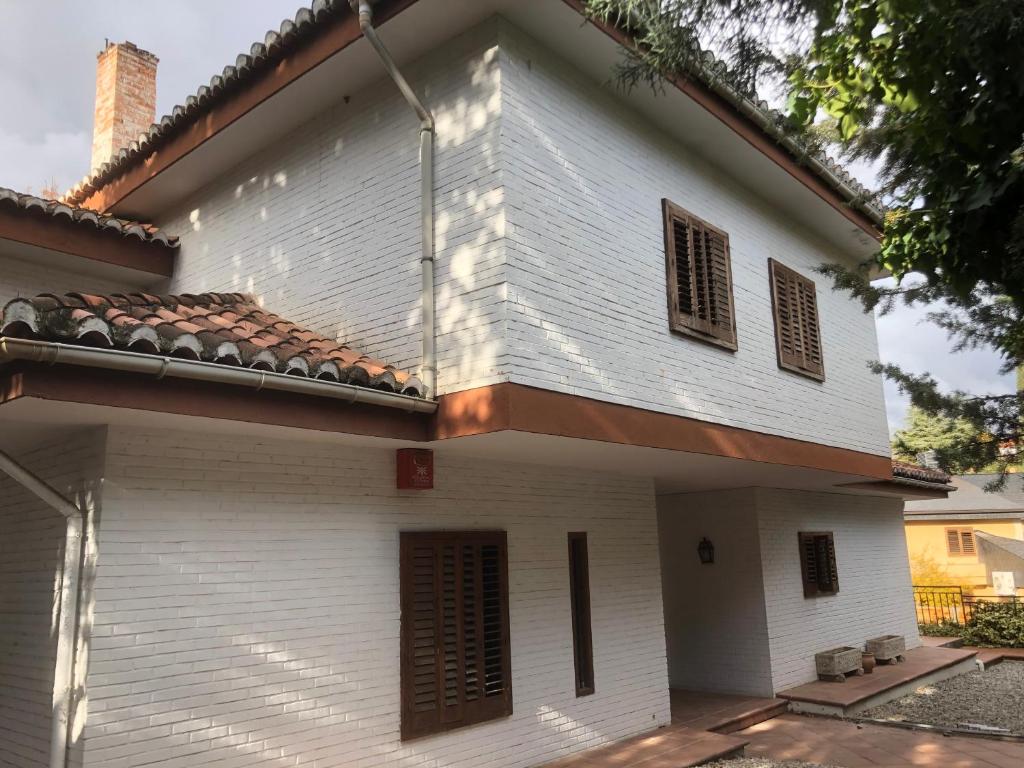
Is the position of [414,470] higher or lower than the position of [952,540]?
higher

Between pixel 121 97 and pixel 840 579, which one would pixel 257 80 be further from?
pixel 840 579

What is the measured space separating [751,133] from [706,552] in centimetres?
562

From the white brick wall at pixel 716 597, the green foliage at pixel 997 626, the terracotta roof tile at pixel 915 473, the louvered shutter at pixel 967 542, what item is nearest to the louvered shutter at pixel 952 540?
the louvered shutter at pixel 967 542

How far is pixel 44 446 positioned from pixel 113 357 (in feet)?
6.58

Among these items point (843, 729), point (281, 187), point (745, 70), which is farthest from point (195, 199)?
point (843, 729)

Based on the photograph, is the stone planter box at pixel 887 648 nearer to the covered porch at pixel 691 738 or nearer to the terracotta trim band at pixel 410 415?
the covered porch at pixel 691 738

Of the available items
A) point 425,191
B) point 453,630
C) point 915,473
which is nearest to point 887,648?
point 915,473

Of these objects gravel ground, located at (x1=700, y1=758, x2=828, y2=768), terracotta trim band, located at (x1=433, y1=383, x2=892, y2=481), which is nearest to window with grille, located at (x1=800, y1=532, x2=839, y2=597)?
terracotta trim band, located at (x1=433, y1=383, x2=892, y2=481)

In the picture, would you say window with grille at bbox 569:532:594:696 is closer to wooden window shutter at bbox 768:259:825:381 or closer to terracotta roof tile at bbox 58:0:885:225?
wooden window shutter at bbox 768:259:825:381

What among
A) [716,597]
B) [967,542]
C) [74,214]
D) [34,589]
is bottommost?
[716,597]

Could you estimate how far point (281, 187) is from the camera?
786 centimetres

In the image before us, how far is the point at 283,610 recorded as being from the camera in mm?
5629

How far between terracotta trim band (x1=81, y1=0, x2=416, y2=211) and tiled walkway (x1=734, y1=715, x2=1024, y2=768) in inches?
298

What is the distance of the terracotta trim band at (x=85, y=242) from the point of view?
7676 millimetres
